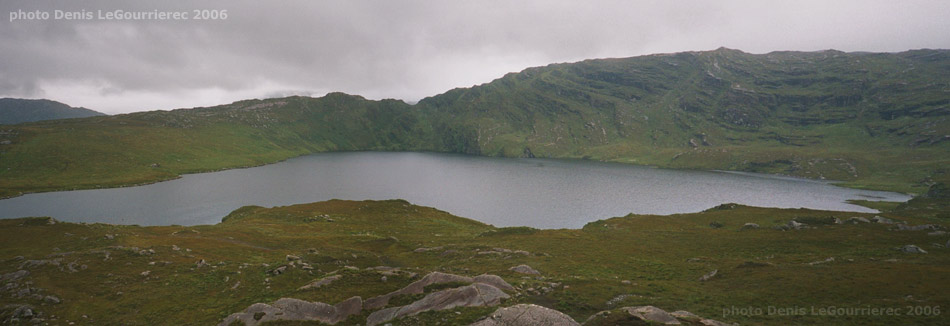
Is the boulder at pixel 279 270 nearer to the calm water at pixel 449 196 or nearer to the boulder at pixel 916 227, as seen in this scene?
the calm water at pixel 449 196

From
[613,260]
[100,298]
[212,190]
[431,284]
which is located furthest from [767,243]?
[212,190]

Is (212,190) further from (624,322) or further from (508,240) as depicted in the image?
(624,322)

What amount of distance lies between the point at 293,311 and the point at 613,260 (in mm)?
35948

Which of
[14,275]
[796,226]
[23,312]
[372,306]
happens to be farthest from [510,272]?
[796,226]

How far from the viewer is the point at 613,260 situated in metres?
44.5

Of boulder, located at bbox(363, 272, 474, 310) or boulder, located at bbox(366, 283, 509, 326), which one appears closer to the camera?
boulder, located at bbox(366, 283, 509, 326)

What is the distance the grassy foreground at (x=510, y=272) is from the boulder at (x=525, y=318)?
2.14 meters

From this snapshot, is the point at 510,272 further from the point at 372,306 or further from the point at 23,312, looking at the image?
the point at 23,312

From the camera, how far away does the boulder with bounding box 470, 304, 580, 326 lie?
19578mm

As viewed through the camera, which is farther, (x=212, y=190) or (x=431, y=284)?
(x=212, y=190)

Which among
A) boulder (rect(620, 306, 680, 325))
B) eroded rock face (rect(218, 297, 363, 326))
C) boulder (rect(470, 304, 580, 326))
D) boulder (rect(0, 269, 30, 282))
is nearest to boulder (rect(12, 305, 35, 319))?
boulder (rect(0, 269, 30, 282))

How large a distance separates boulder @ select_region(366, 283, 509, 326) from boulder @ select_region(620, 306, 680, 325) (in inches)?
327

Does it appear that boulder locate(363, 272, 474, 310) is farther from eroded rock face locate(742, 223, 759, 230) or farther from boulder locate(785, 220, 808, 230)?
boulder locate(785, 220, 808, 230)

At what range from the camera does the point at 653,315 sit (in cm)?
2017
